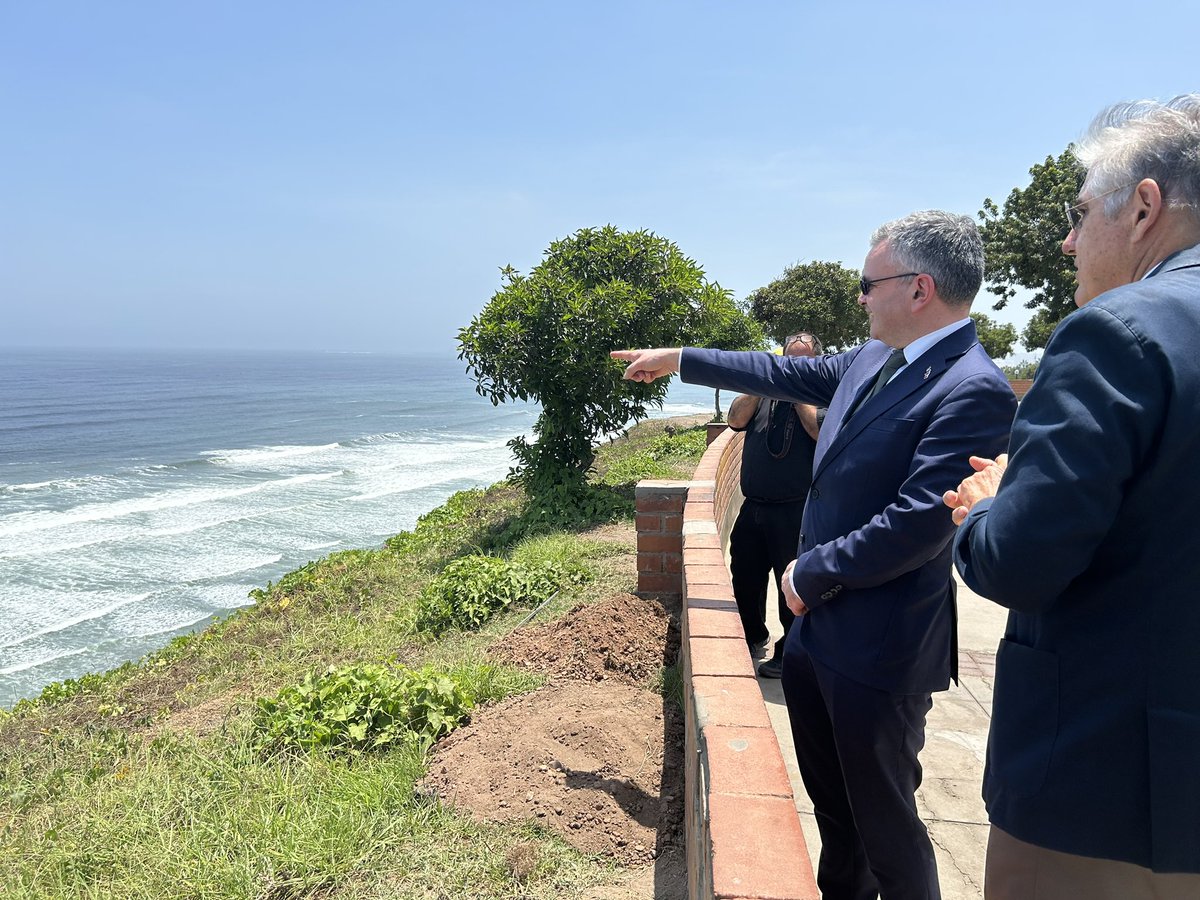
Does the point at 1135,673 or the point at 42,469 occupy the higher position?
the point at 1135,673

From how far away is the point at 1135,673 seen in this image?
1349mm

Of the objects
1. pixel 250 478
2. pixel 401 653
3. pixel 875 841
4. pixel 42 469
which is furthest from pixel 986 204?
pixel 42 469

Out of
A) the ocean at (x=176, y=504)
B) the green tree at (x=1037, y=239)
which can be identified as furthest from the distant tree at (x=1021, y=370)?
the ocean at (x=176, y=504)

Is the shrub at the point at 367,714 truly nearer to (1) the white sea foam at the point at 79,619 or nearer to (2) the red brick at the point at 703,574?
(2) the red brick at the point at 703,574

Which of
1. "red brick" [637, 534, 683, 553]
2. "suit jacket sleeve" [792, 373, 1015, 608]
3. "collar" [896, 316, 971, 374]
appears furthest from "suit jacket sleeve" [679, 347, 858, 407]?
"red brick" [637, 534, 683, 553]

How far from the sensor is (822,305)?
3391 cm

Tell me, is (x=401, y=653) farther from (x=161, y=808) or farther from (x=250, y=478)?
(x=250, y=478)

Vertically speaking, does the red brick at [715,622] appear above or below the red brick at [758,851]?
above

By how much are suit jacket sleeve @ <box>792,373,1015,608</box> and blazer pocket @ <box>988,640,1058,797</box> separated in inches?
23.1

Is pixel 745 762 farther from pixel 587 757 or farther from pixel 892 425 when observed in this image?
pixel 587 757

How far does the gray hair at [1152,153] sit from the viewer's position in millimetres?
1413

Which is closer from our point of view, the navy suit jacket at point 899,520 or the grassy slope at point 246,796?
the navy suit jacket at point 899,520

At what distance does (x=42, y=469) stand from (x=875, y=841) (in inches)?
1481

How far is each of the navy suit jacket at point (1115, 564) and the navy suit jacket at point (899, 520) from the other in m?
0.72
